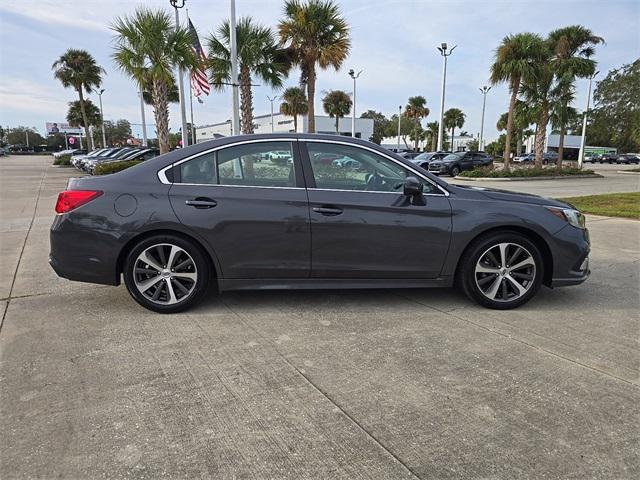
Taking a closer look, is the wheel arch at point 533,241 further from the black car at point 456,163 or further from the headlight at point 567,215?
the black car at point 456,163

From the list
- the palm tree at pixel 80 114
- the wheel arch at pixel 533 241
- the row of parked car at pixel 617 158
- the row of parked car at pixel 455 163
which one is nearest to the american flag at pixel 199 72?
the row of parked car at pixel 455 163

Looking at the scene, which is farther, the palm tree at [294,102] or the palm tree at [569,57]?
the palm tree at [294,102]

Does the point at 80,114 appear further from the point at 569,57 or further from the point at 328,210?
the point at 328,210

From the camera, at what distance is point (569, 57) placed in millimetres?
27938

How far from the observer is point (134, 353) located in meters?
3.42

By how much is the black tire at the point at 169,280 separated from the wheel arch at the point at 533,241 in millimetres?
2359

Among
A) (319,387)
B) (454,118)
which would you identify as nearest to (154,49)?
(319,387)

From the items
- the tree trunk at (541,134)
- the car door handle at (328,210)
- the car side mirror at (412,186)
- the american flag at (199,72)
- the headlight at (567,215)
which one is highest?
the american flag at (199,72)

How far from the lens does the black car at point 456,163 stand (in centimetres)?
3000

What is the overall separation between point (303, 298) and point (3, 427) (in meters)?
2.67

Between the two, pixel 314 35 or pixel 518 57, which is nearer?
pixel 314 35

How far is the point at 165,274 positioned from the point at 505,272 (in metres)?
3.14

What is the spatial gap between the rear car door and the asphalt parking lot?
1.70 feet

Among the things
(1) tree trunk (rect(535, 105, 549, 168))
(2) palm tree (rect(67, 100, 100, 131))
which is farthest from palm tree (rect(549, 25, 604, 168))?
(2) palm tree (rect(67, 100, 100, 131))
